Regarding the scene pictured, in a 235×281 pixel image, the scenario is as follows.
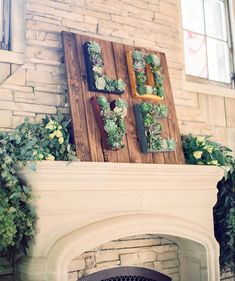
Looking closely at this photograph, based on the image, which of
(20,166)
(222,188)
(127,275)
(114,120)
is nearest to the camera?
(20,166)

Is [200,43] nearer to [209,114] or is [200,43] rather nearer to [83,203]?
[209,114]

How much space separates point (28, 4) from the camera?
8.54 feet

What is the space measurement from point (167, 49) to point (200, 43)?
1.89ft

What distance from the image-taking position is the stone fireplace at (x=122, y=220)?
219 centimetres

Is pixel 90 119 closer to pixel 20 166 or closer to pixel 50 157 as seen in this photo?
pixel 50 157

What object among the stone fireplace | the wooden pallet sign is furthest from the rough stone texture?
the wooden pallet sign

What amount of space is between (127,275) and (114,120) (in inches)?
42.4

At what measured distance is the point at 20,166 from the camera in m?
2.16

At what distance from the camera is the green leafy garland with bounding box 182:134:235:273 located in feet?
9.75

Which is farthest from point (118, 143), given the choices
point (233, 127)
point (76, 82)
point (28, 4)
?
point (233, 127)

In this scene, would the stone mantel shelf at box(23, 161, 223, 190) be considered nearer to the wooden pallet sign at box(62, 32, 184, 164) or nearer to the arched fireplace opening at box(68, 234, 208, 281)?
the wooden pallet sign at box(62, 32, 184, 164)

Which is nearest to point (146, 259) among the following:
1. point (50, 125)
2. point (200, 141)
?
point (200, 141)

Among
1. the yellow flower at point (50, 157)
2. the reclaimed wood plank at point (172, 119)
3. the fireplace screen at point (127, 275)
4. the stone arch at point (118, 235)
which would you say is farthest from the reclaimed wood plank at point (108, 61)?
the fireplace screen at point (127, 275)

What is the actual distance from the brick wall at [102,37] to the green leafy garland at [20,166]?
0.22 meters
